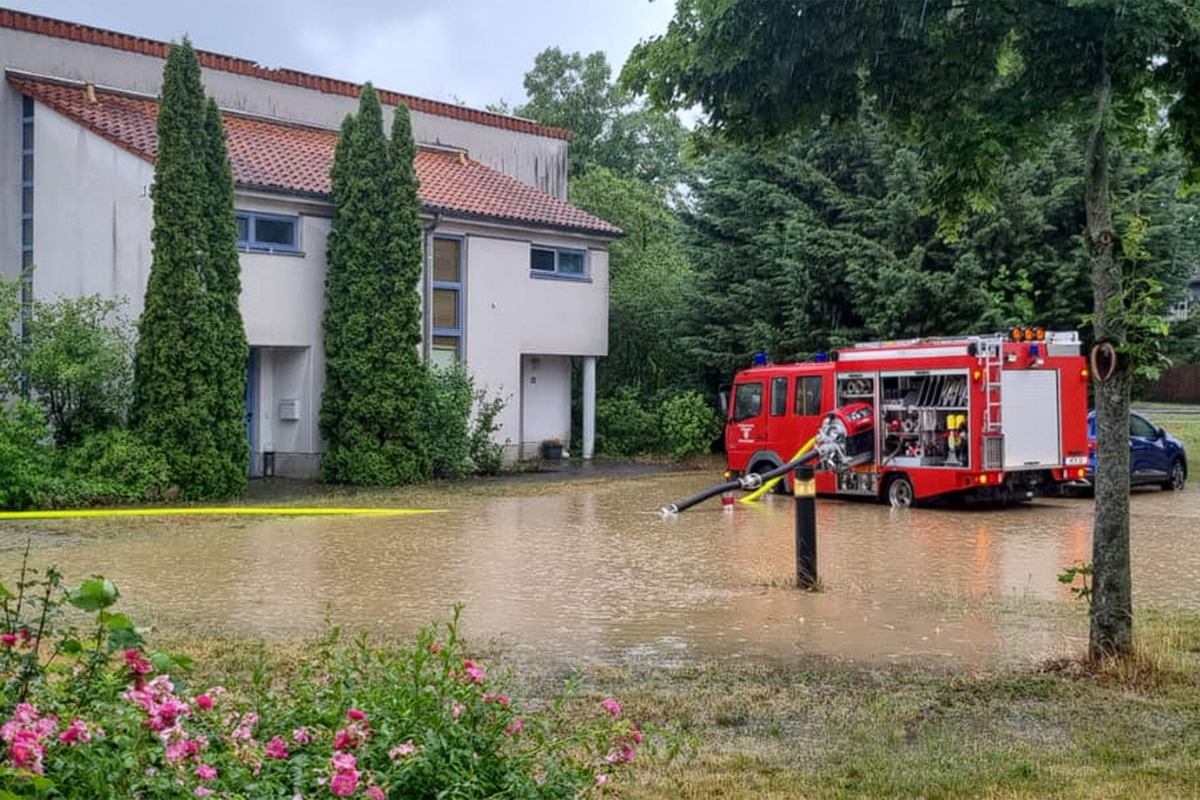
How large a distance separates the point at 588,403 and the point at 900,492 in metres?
11.5

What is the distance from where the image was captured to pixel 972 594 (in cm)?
1259

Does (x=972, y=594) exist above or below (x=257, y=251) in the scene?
below

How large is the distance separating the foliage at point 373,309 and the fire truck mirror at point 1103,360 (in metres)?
18.5

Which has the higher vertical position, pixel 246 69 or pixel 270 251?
pixel 246 69

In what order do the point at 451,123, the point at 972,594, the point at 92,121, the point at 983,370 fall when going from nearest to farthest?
the point at 972,594, the point at 983,370, the point at 92,121, the point at 451,123

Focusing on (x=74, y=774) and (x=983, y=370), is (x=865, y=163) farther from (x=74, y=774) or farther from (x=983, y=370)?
(x=74, y=774)

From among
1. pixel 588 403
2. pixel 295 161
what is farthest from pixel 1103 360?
pixel 588 403

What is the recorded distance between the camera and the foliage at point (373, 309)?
25.8 metres

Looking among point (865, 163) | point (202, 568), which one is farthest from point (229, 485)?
point (865, 163)

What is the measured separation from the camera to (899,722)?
727cm

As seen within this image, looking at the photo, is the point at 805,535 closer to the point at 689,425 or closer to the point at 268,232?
the point at 268,232

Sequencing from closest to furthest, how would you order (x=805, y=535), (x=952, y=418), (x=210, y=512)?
1. (x=805, y=535)
2. (x=210, y=512)
3. (x=952, y=418)

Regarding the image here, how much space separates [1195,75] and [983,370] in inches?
482

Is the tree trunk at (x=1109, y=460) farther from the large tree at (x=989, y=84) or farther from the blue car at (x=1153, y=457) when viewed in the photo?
the blue car at (x=1153, y=457)
